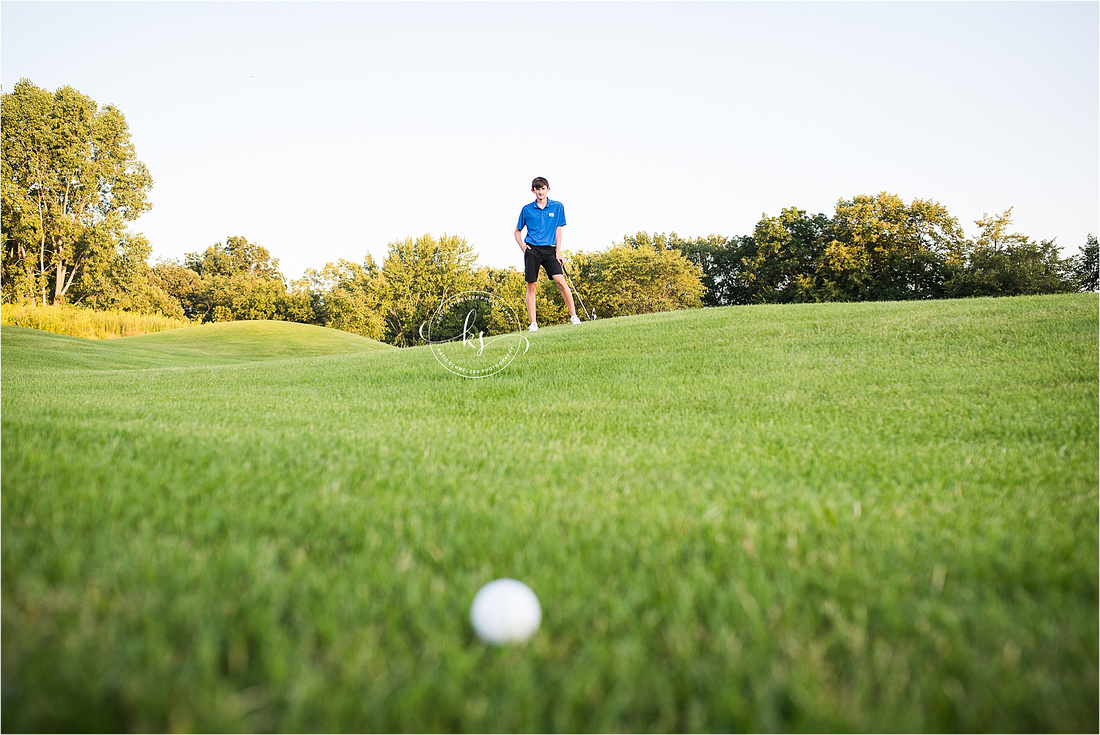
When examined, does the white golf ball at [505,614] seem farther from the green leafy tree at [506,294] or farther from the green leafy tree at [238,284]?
the green leafy tree at [238,284]

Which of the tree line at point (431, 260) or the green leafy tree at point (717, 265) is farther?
the green leafy tree at point (717, 265)

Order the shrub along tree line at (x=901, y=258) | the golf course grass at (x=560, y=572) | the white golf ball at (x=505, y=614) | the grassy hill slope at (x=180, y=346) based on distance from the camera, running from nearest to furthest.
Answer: the golf course grass at (x=560, y=572) < the white golf ball at (x=505, y=614) < the grassy hill slope at (x=180, y=346) < the shrub along tree line at (x=901, y=258)

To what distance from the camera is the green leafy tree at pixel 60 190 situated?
34.4m

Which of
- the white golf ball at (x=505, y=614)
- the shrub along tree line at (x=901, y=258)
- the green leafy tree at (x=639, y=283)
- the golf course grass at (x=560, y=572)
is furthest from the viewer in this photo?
the green leafy tree at (x=639, y=283)

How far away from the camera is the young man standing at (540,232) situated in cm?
929

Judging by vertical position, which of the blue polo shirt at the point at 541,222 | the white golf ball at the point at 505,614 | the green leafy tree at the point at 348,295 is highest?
the green leafy tree at the point at 348,295

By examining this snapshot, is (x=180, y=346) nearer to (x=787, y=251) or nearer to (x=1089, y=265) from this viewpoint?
(x=787, y=251)

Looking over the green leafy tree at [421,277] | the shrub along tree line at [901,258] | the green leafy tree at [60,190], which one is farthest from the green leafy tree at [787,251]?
the green leafy tree at [60,190]

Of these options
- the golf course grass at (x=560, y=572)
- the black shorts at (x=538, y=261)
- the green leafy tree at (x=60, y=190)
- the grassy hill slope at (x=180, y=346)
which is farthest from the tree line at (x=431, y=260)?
the golf course grass at (x=560, y=572)

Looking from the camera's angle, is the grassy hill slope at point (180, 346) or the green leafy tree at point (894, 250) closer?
the grassy hill slope at point (180, 346)

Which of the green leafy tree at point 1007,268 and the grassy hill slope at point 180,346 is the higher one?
the green leafy tree at point 1007,268

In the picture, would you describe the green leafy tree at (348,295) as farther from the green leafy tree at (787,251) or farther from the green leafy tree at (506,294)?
the green leafy tree at (787,251)

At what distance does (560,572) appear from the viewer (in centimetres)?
171

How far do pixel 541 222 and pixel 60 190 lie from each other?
42.5 m
